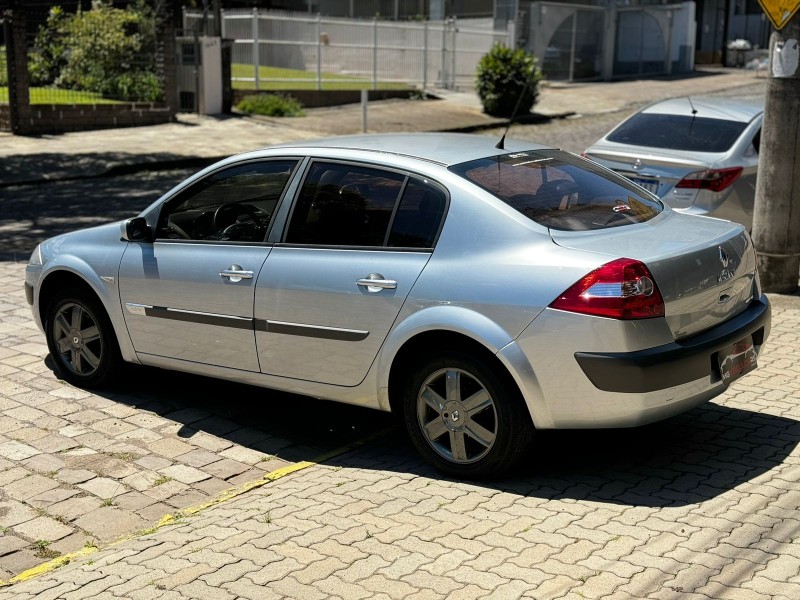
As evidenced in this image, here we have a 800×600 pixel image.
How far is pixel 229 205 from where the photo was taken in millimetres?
6203

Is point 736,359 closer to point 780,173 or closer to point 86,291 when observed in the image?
point 86,291

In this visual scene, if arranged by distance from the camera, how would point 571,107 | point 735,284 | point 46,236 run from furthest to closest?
1. point 571,107
2. point 46,236
3. point 735,284

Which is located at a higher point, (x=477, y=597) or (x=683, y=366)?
(x=683, y=366)

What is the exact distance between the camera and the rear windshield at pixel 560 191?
5348mm

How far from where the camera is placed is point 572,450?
566 centimetres

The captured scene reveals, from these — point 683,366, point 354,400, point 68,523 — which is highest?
point 683,366

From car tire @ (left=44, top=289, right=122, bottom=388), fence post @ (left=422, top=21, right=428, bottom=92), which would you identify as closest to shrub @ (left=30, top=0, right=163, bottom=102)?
fence post @ (left=422, top=21, right=428, bottom=92)

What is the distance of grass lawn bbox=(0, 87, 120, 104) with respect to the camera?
2267 centimetres

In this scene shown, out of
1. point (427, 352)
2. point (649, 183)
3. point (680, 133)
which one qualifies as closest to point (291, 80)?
point (680, 133)

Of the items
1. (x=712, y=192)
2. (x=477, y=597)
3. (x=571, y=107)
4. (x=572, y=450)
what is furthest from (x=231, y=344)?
(x=571, y=107)

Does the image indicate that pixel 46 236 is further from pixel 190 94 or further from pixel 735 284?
pixel 190 94

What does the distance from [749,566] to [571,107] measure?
83.7ft

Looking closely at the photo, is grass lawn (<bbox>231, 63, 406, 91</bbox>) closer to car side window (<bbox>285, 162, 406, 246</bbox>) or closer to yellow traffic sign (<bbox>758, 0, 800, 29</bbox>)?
yellow traffic sign (<bbox>758, 0, 800, 29</bbox>)

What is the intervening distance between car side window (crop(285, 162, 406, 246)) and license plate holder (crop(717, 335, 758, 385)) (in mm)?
1762
